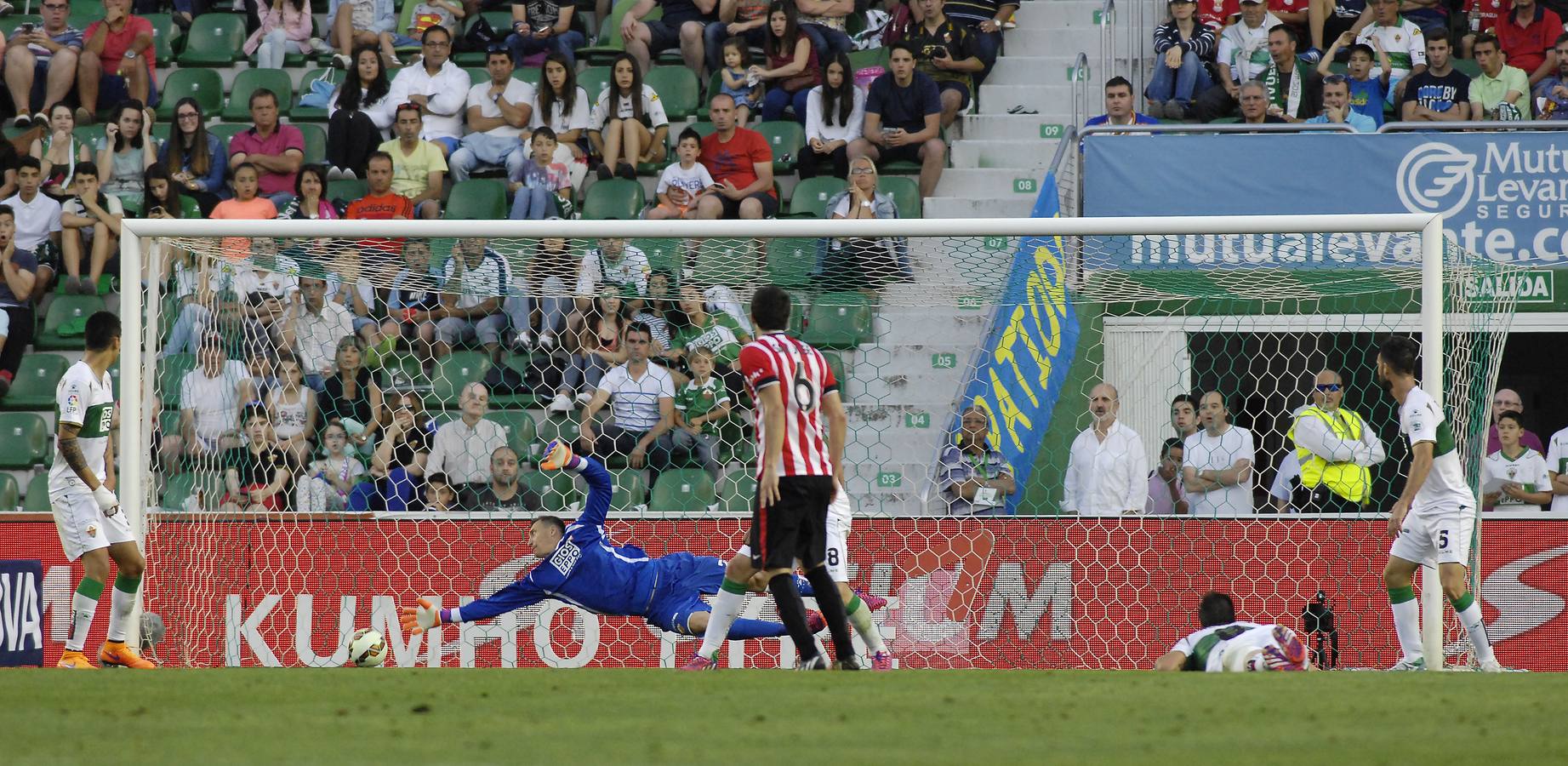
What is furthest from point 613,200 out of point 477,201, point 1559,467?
point 1559,467

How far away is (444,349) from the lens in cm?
1111

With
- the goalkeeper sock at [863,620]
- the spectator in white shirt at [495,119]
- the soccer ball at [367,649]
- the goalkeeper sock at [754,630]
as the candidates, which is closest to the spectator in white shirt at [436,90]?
the spectator in white shirt at [495,119]

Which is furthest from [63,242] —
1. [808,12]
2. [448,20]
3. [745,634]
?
[745,634]

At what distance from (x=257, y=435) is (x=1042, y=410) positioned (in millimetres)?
4868

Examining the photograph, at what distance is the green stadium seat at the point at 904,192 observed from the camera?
43.4ft

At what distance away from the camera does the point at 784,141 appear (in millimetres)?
13977

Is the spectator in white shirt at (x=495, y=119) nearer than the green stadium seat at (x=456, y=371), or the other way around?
the green stadium seat at (x=456, y=371)

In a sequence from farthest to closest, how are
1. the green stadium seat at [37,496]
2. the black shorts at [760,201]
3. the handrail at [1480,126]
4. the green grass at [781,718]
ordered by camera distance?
the black shorts at [760,201], the green stadium seat at [37,496], the handrail at [1480,126], the green grass at [781,718]

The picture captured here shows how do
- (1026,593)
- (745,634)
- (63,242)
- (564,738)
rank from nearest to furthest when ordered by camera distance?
(564,738) < (745,634) < (1026,593) < (63,242)

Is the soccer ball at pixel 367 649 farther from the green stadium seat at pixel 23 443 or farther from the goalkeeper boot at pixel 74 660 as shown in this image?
the green stadium seat at pixel 23 443

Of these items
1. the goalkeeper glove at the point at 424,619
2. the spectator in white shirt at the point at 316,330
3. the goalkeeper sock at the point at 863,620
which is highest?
the spectator in white shirt at the point at 316,330

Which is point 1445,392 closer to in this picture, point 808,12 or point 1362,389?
point 1362,389

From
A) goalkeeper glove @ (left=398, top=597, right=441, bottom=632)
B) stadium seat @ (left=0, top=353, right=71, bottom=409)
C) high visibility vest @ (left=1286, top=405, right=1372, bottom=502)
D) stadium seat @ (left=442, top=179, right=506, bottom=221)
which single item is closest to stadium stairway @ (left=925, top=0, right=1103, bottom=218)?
stadium seat @ (left=442, top=179, right=506, bottom=221)

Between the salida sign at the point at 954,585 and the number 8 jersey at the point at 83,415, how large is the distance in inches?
48.7
